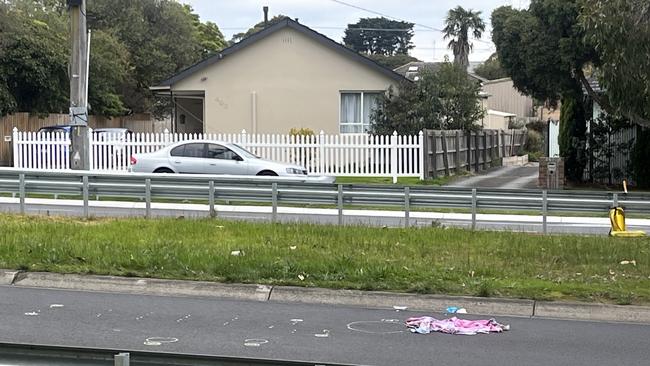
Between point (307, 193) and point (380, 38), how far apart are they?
312 feet

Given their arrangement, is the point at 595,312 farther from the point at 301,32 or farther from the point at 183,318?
the point at 301,32

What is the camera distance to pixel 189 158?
20.9 meters

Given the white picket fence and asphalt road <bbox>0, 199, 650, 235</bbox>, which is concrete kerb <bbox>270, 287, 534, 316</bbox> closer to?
asphalt road <bbox>0, 199, 650, 235</bbox>

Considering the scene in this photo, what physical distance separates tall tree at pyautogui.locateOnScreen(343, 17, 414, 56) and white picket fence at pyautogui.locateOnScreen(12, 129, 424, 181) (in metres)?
81.7

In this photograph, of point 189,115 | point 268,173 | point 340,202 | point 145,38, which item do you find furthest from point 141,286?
point 145,38

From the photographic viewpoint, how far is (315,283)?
915 cm

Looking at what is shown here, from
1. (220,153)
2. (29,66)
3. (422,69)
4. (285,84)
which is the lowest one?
(220,153)

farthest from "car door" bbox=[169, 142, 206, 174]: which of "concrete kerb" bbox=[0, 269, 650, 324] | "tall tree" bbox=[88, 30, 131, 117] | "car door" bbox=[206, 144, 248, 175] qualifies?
"tall tree" bbox=[88, 30, 131, 117]

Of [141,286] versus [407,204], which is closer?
[141,286]

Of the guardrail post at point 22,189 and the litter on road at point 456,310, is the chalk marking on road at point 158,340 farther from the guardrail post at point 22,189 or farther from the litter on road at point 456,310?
the guardrail post at point 22,189

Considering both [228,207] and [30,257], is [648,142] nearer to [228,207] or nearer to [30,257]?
[228,207]

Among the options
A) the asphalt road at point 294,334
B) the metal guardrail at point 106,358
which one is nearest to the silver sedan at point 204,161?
the asphalt road at point 294,334

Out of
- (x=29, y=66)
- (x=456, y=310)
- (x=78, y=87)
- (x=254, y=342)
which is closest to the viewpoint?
(x=254, y=342)

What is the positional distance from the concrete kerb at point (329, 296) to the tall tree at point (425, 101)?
1796 cm
